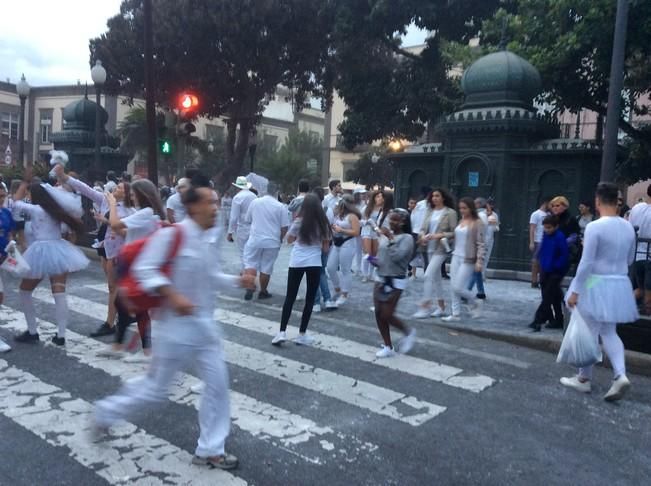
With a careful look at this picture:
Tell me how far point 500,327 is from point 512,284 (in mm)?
4643

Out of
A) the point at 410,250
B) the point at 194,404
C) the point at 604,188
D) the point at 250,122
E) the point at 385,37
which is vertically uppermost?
the point at 385,37

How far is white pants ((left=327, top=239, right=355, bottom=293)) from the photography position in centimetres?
991

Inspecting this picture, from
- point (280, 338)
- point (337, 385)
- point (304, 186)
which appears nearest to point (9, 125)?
point (304, 186)

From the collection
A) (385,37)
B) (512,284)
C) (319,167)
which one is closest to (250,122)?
(385,37)

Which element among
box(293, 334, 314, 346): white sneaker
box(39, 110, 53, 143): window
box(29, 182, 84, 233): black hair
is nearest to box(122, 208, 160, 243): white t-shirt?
box(29, 182, 84, 233): black hair

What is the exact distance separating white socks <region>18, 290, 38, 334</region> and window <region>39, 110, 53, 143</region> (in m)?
54.1

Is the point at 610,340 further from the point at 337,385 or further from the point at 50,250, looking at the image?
the point at 50,250

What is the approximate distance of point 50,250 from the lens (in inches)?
266

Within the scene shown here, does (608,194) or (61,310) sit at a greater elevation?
(608,194)

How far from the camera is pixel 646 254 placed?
8.12m

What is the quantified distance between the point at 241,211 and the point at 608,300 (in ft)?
21.4

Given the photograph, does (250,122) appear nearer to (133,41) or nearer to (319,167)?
(133,41)

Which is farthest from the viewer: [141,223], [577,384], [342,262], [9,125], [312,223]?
[9,125]

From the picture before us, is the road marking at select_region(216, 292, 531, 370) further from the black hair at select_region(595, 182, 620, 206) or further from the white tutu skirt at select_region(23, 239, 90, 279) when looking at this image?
the white tutu skirt at select_region(23, 239, 90, 279)
